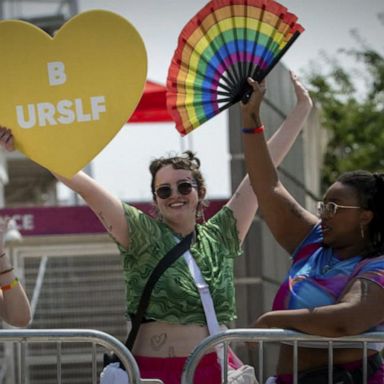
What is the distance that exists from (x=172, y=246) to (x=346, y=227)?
764 mm

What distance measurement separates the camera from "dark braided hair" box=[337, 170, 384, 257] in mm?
4941

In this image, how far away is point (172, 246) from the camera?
17.1ft

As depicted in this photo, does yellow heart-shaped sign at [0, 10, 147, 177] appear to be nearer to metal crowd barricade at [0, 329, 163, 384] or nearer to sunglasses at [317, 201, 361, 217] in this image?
metal crowd barricade at [0, 329, 163, 384]

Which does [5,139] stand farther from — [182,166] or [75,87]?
[182,166]

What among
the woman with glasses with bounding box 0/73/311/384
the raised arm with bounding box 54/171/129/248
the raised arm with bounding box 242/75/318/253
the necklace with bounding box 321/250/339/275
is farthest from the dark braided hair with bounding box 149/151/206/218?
the necklace with bounding box 321/250/339/275

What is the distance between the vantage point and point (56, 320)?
1312 cm

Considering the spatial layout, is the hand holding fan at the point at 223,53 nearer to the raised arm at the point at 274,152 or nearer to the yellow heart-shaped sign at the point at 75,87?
the yellow heart-shaped sign at the point at 75,87

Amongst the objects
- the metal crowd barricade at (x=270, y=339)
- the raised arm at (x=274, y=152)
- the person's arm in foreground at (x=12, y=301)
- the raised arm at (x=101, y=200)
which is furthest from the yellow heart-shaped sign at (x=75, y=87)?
the metal crowd barricade at (x=270, y=339)

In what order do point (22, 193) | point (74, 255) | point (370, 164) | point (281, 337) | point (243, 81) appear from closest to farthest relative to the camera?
point (281, 337) < point (243, 81) < point (74, 255) < point (370, 164) < point (22, 193)

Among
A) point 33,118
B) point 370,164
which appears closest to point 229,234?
point 33,118

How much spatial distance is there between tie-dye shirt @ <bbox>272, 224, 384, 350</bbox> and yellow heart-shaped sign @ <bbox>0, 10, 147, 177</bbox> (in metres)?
0.98

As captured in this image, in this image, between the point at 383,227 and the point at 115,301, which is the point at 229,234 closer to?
the point at 383,227

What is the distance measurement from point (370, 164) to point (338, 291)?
62.1 feet

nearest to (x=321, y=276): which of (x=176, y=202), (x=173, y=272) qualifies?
(x=173, y=272)
